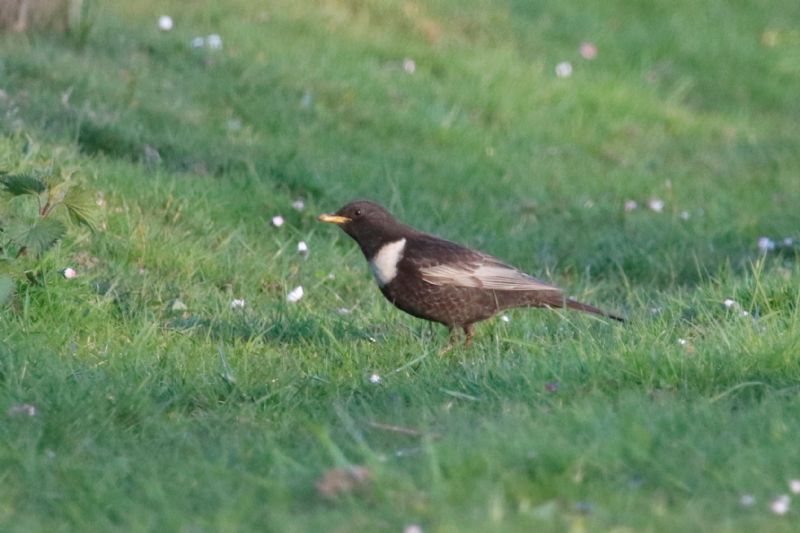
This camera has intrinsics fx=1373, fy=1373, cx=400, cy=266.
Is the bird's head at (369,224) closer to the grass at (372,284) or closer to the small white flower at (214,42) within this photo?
the grass at (372,284)

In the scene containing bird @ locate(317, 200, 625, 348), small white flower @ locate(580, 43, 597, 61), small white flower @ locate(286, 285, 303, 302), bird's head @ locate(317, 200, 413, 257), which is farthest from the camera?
small white flower @ locate(580, 43, 597, 61)

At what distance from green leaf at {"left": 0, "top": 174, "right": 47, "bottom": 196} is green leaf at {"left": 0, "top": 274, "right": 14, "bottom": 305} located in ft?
1.21

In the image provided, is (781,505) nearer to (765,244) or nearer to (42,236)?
(42,236)

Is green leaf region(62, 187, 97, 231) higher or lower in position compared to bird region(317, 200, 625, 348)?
higher

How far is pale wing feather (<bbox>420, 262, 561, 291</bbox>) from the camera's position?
20.6 feet

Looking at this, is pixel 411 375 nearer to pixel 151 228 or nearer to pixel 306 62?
pixel 151 228

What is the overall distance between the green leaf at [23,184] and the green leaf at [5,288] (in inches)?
14.5

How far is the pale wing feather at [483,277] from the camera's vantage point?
629cm

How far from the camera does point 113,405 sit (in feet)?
16.4

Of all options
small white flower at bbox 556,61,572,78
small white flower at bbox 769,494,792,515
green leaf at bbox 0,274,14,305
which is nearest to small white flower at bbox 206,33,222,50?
small white flower at bbox 556,61,572,78

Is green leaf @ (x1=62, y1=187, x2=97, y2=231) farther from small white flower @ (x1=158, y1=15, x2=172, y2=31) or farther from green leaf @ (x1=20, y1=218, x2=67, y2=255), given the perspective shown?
small white flower @ (x1=158, y1=15, x2=172, y2=31)

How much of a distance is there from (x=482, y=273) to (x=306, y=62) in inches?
174

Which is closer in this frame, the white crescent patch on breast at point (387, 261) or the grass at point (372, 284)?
the grass at point (372, 284)

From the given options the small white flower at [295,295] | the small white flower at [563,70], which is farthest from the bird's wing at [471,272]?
the small white flower at [563,70]
